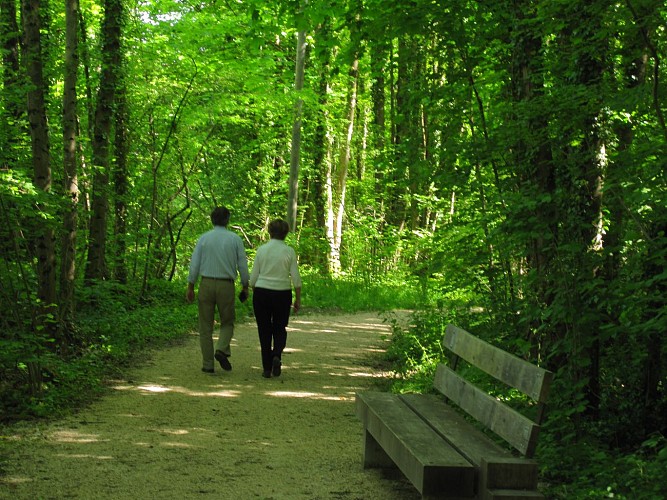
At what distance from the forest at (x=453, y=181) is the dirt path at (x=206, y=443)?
2.61 ft

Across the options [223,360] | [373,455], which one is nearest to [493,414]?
[373,455]

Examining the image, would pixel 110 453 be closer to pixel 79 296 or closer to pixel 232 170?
pixel 79 296

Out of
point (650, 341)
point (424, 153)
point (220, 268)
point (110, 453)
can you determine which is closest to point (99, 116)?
point (220, 268)

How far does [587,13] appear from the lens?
22.6ft

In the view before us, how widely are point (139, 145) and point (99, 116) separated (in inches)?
144

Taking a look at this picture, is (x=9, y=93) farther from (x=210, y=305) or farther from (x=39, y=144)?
(x=210, y=305)

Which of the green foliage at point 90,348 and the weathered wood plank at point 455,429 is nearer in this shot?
the weathered wood plank at point 455,429

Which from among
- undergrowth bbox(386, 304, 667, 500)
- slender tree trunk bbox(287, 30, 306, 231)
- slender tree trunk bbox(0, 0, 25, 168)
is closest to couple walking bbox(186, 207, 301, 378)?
slender tree trunk bbox(0, 0, 25, 168)

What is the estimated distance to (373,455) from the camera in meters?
6.63

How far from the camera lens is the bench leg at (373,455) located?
6.58m

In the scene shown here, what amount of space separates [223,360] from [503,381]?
650 centimetres

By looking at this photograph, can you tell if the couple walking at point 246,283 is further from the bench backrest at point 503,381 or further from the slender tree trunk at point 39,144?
the bench backrest at point 503,381

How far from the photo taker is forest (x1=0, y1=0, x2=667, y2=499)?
636 cm

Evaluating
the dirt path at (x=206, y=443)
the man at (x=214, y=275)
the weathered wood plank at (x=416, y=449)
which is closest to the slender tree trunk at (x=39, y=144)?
the dirt path at (x=206, y=443)
